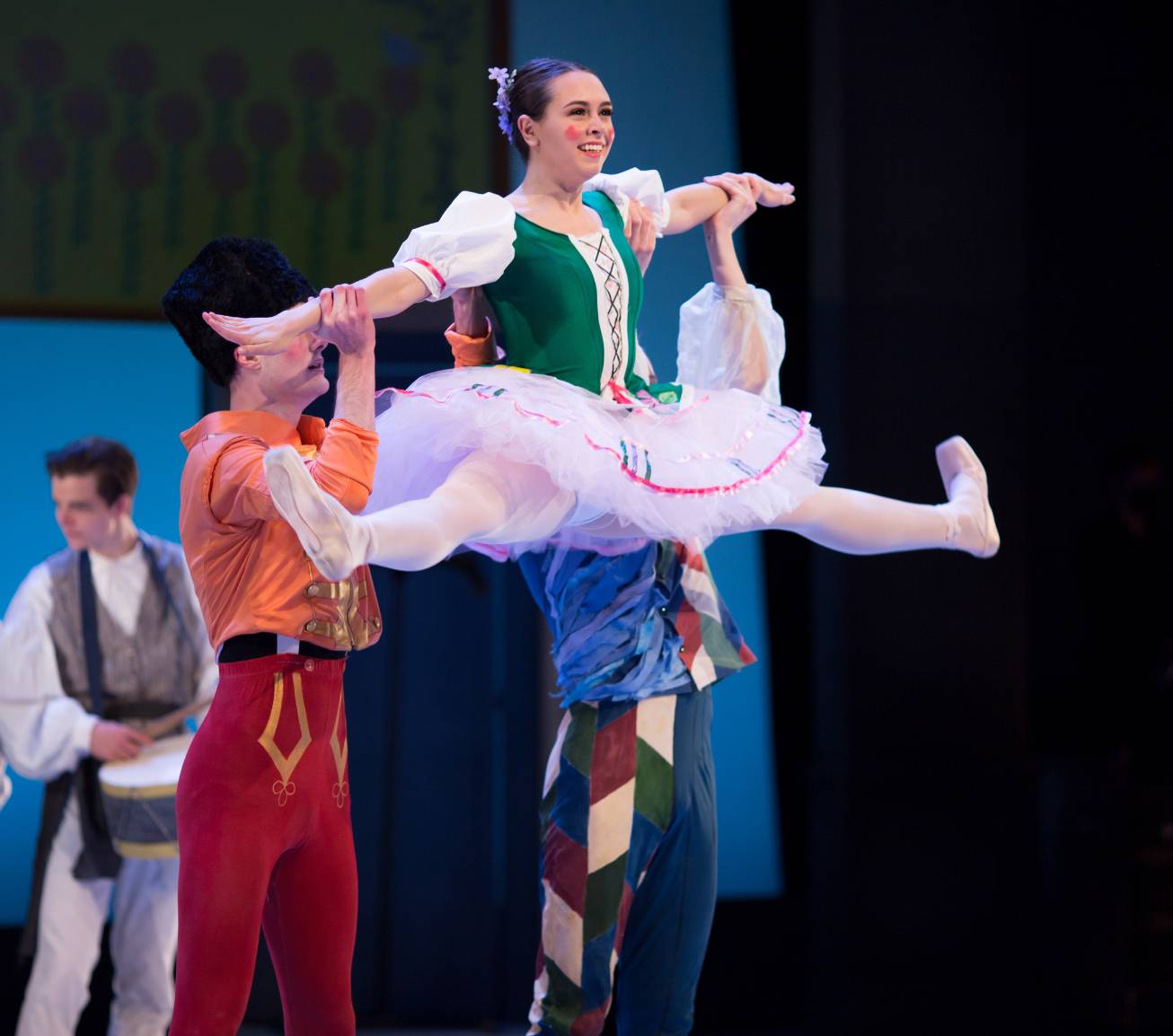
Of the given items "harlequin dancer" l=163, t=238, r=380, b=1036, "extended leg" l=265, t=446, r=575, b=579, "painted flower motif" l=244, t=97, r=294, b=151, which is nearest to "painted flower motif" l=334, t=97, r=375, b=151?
"painted flower motif" l=244, t=97, r=294, b=151

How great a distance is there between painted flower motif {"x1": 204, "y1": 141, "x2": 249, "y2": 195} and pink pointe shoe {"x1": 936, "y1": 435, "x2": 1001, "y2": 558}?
8.08ft

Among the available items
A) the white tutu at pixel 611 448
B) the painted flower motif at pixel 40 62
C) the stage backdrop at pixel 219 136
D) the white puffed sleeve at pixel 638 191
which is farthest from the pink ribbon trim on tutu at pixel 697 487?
the painted flower motif at pixel 40 62

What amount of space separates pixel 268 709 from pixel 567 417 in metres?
0.67

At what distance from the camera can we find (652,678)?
2754 millimetres

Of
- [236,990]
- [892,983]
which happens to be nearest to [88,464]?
[236,990]

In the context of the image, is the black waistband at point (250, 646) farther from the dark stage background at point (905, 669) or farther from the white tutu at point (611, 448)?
the dark stage background at point (905, 669)

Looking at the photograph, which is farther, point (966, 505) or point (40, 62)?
point (40, 62)

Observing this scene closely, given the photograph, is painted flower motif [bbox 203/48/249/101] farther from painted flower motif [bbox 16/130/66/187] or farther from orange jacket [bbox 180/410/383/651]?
orange jacket [bbox 180/410/383/651]

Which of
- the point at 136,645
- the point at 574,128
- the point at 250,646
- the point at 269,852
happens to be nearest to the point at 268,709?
the point at 250,646

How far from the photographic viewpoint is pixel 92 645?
3.94 meters

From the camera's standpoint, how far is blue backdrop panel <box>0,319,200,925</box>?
456 cm

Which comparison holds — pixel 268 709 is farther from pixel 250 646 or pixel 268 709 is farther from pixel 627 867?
pixel 627 867

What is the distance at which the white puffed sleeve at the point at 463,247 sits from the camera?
2.51 meters

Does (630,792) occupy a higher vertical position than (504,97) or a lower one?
lower
